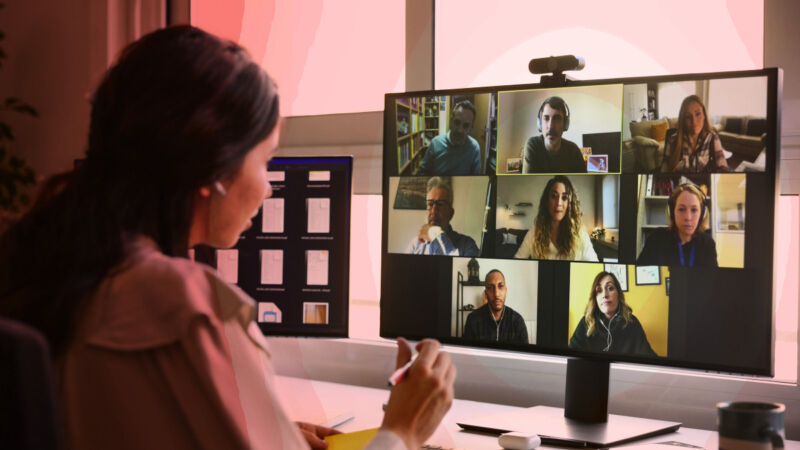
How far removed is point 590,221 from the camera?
4.67 ft

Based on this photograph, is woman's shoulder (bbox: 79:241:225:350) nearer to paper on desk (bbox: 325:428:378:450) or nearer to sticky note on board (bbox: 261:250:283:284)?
paper on desk (bbox: 325:428:378:450)

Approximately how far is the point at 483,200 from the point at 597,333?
31cm

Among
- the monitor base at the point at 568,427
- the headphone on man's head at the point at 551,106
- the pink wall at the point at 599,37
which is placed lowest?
the monitor base at the point at 568,427

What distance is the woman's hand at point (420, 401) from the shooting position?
3.55 ft

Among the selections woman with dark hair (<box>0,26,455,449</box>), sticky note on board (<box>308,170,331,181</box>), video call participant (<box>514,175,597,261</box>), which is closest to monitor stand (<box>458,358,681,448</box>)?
video call participant (<box>514,175,597,261</box>)

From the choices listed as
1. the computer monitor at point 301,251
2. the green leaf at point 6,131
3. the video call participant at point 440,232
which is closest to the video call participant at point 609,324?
the video call participant at point 440,232

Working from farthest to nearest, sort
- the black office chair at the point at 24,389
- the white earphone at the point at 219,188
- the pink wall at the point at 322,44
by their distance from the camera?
the pink wall at the point at 322,44 < the white earphone at the point at 219,188 < the black office chair at the point at 24,389

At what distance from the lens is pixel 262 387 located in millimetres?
838

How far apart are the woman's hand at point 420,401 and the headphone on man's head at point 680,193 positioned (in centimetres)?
47

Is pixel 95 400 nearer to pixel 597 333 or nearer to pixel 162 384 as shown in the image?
pixel 162 384

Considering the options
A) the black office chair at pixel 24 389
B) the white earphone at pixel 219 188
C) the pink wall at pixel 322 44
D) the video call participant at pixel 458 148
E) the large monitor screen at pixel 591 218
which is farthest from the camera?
the pink wall at pixel 322 44

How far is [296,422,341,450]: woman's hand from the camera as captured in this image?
1339 mm

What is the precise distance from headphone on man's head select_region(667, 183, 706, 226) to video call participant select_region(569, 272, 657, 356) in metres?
0.14

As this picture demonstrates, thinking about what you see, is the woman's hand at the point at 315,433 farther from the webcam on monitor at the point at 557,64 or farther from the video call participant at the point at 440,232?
the webcam on monitor at the point at 557,64
